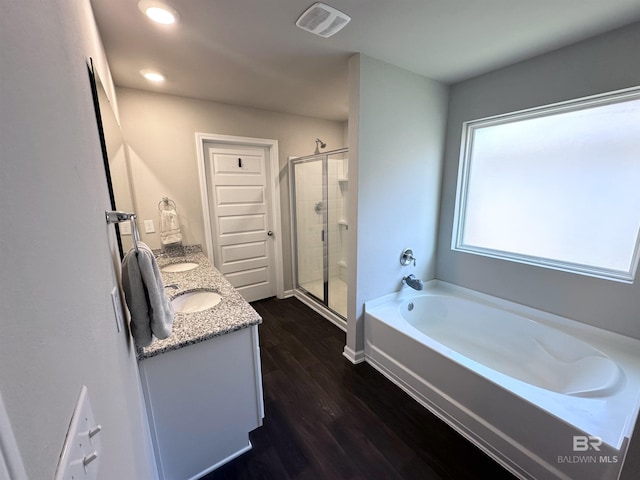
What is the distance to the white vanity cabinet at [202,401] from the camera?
1.24 meters

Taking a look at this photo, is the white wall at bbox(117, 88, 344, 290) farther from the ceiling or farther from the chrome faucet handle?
the chrome faucet handle

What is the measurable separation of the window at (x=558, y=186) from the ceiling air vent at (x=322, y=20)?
1.57 m

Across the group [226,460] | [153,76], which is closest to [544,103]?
[153,76]

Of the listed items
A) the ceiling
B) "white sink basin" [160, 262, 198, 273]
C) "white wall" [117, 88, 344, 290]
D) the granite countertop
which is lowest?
"white sink basin" [160, 262, 198, 273]

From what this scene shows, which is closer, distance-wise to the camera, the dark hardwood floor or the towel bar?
the towel bar

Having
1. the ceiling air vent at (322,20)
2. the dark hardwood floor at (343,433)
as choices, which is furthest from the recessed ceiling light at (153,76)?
the dark hardwood floor at (343,433)

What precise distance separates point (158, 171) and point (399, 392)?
9.84 ft

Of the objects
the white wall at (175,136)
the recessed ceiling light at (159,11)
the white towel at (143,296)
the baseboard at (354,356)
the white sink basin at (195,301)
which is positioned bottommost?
the baseboard at (354,356)

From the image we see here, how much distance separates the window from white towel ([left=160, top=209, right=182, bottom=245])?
287cm

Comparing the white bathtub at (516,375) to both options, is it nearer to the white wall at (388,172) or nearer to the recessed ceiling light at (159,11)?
the white wall at (388,172)

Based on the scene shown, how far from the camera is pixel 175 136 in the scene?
2.70 meters

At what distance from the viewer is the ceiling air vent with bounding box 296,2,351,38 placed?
1.41m

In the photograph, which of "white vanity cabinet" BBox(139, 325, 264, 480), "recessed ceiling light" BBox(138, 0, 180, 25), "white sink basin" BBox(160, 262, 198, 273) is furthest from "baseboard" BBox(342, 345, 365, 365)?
"recessed ceiling light" BBox(138, 0, 180, 25)

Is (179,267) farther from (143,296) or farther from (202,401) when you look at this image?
(143,296)
